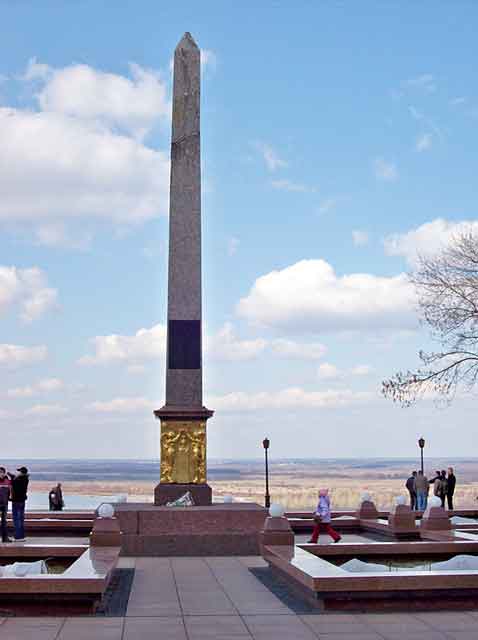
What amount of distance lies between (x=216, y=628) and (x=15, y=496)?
1098cm

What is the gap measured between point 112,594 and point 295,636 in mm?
4250

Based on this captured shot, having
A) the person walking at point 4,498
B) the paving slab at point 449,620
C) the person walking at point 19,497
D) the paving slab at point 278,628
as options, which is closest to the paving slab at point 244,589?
the paving slab at point 278,628

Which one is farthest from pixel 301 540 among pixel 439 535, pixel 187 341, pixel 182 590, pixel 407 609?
pixel 407 609

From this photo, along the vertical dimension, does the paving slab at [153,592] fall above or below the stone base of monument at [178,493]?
below

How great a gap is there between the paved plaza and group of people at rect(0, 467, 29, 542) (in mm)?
6730

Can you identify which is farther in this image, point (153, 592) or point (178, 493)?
point (178, 493)

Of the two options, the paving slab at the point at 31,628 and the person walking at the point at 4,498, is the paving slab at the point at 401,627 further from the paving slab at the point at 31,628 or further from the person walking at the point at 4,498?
the person walking at the point at 4,498

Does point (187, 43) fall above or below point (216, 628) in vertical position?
above

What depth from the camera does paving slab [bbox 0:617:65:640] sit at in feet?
37.1

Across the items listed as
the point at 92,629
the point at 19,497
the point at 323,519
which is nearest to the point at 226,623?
the point at 92,629

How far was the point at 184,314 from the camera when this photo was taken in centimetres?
2308

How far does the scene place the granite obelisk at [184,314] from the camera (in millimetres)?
22562

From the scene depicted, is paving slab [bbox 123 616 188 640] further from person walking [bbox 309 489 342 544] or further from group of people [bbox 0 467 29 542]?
group of people [bbox 0 467 29 542]

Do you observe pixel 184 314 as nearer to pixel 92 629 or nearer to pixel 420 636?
pixel 92 629
